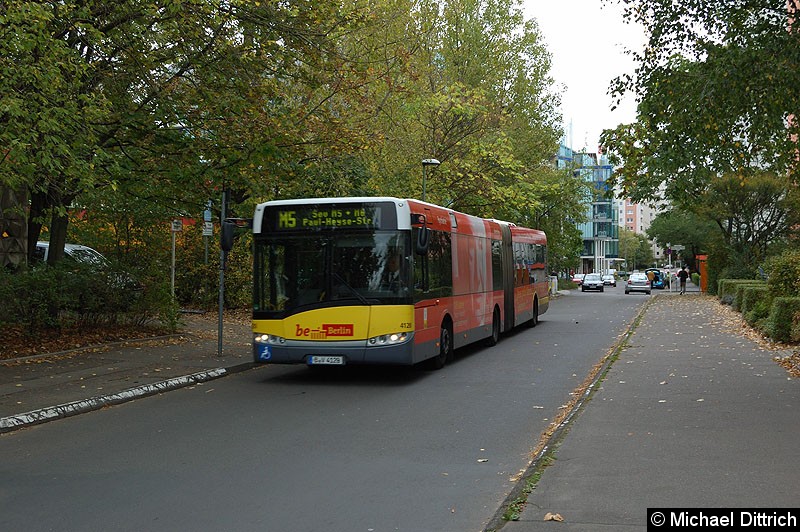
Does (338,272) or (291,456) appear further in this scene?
(338,272)

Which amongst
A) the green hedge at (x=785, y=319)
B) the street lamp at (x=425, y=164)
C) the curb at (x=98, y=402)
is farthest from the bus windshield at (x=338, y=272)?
the street lamp at (x=425, y=164)

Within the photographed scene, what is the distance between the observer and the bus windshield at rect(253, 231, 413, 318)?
13.2m

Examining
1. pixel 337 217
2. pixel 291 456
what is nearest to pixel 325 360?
pixel 337 217

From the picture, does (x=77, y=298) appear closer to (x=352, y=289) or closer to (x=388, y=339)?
(x=352, y=289)

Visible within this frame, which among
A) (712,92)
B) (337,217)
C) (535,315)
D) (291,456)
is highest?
(712,92)

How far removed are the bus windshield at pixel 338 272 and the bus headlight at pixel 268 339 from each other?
31cm

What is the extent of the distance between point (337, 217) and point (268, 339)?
218 cm

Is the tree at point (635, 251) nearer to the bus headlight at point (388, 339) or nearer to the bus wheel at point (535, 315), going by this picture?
the bus wheel at point (535, 315)

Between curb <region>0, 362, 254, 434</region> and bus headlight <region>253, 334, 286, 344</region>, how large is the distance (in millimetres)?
1237

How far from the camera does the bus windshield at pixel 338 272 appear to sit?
13.2 m

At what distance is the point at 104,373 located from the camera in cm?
1380

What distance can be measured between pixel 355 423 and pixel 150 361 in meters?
6.74

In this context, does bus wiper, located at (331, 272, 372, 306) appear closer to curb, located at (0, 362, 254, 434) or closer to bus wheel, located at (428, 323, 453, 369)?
bus wheel, located at (428, 323, 453, 369)

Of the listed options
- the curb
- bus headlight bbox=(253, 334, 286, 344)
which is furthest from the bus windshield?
the curb
